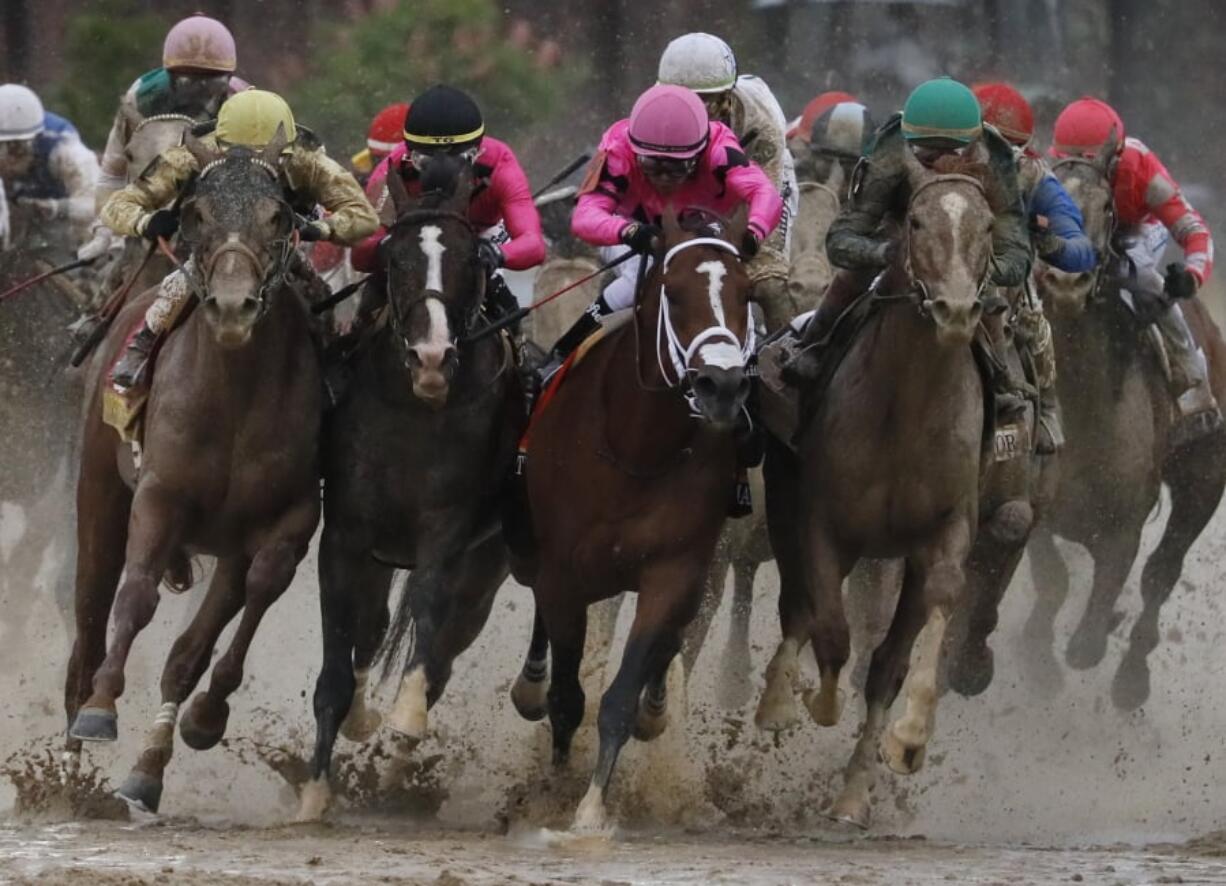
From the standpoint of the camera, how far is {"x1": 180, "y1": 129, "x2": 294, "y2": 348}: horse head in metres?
10.5

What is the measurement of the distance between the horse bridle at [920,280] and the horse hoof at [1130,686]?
13.4ft

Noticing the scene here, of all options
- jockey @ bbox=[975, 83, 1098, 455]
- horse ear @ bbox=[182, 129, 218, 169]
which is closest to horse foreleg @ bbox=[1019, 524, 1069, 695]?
jockey @ bbox=[975, 83, 1098, 455]

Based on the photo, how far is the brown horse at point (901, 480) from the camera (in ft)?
35.0

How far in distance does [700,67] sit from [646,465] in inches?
79.8

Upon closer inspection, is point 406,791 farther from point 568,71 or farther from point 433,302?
point 568,71

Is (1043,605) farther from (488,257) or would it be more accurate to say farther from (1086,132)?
(488,257)

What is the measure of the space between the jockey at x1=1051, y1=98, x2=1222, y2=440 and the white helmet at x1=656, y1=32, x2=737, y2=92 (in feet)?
7.47

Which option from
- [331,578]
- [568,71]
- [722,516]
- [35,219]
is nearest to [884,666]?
[722,516]

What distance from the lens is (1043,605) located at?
15.2 meters

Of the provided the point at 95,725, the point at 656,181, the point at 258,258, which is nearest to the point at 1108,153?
the point at 656,181

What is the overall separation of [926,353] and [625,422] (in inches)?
41.8

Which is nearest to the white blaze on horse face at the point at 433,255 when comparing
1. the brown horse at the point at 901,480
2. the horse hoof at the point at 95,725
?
the brown horse at the point at 901,480

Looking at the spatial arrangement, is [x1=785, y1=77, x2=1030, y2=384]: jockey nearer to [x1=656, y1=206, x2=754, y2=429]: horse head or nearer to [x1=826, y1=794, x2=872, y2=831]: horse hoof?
[x1=656, y1=206, x2=754, y2=429]: horse head

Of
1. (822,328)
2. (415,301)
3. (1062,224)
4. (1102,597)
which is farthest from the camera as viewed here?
(1102,597)
